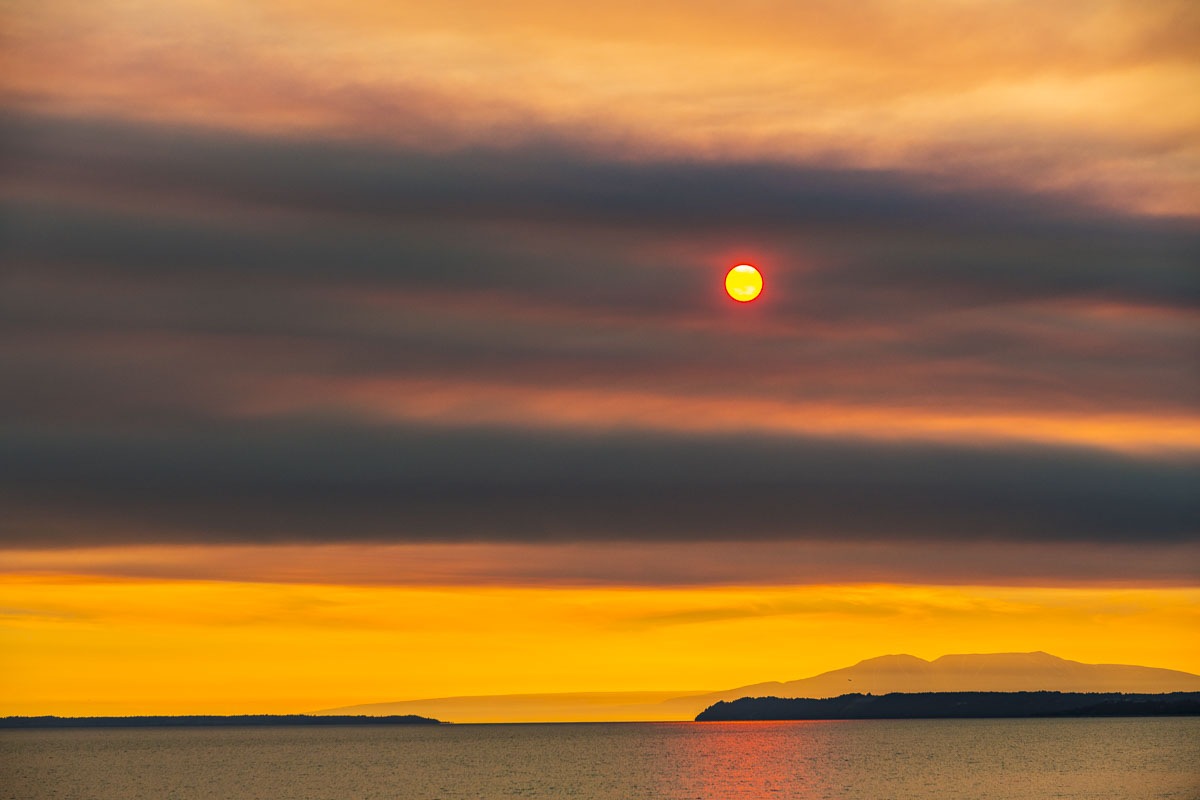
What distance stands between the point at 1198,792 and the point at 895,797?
128 ft

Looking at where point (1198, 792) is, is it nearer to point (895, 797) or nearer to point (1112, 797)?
point (1112, 797)

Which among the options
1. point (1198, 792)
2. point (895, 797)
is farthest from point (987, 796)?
point (1198, 792)

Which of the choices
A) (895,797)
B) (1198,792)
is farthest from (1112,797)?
(895,797)

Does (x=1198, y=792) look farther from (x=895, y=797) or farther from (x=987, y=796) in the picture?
(x=895, y=797)

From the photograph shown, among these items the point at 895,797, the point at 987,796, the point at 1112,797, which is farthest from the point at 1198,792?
the point at 895,797

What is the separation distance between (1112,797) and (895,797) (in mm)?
27733

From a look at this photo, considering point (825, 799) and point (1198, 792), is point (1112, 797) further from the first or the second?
point (825, 799)

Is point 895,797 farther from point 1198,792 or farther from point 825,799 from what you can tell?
point 1198,792

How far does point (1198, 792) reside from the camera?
194m

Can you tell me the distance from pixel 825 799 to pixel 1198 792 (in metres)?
48.4

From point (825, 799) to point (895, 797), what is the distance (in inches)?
369

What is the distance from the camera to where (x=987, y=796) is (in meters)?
200

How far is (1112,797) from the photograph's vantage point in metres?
191

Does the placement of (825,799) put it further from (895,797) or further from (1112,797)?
(1112,797)
